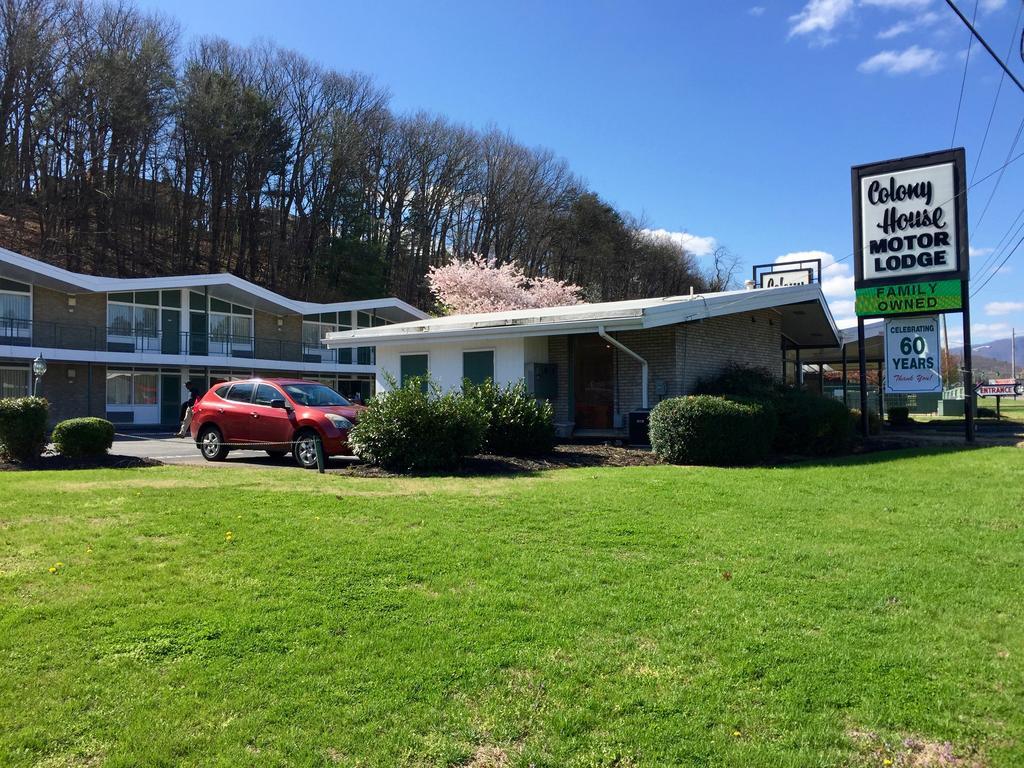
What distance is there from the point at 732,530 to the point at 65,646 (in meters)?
5.32

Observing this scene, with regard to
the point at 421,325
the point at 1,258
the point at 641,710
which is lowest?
the point at 641,710

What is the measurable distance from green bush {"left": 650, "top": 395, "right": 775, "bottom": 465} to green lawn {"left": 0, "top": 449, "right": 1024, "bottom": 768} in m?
4.25

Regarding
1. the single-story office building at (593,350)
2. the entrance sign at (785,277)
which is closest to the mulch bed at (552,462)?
the single-story office building at (593,350)

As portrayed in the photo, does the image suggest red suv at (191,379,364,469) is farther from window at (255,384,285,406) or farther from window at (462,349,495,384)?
window at (462,349,495,384)

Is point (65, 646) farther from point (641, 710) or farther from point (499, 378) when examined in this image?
point (499, 378)

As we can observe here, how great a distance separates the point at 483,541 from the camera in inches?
249

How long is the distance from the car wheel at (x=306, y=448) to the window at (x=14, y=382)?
1977 centimetres

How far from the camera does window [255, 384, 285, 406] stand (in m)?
13.3

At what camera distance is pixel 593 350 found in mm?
17656

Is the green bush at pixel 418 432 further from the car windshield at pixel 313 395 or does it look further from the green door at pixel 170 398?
the green door at pixel 170 398

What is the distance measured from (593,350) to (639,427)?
336 centimetres

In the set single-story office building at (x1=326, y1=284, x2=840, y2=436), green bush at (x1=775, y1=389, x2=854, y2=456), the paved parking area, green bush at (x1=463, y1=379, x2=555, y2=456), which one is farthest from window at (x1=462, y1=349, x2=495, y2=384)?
green bush at (x1=775, y1=389, x2=854, y2=456)

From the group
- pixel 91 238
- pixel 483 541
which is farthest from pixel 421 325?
pixel 91 238

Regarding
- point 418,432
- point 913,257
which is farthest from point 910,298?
point 418,432
